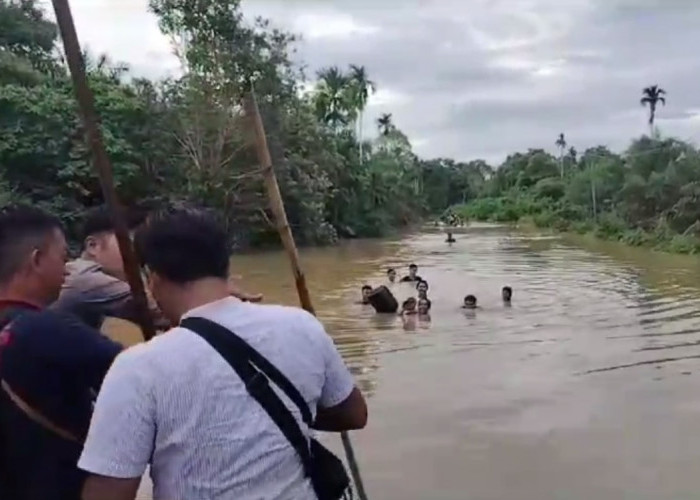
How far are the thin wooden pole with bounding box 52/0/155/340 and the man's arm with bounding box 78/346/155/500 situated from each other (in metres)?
0.83

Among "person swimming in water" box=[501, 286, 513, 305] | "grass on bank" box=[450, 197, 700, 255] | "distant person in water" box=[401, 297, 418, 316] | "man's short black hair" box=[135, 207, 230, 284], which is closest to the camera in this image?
"man's short black hair" box=[135, 207, 230, 284]

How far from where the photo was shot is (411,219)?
60969 millimetres

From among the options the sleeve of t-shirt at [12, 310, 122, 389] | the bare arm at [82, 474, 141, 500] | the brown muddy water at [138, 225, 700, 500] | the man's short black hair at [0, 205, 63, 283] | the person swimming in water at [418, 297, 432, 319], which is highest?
the man's short black hair at [0, 205, 63, 283]

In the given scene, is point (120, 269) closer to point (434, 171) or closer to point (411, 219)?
point (411, 219)

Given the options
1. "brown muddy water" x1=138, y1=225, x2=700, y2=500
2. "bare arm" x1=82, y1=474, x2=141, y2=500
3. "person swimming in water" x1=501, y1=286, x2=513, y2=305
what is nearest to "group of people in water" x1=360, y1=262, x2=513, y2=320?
"person swimming in water" x1=501, y1=286, x2=513, y2=305

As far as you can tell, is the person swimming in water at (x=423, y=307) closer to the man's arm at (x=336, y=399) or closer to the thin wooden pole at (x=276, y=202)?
the thin wooden pole at (x=276, y=202)

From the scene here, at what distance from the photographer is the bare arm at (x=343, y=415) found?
2.12 meters

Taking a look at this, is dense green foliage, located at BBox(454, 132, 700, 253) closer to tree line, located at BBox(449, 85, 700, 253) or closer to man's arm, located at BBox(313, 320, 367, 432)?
tree line, located at BBox(449, 85, 700, 253)

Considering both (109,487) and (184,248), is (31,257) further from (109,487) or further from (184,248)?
(109,487)

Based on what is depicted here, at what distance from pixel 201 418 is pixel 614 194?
49.7 metres

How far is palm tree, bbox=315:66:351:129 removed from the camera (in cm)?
4775

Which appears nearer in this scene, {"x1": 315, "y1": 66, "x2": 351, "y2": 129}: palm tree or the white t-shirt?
the white t-shirt

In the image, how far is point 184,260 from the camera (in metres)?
1.89

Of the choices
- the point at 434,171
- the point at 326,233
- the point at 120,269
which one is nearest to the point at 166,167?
the point at 326,233
